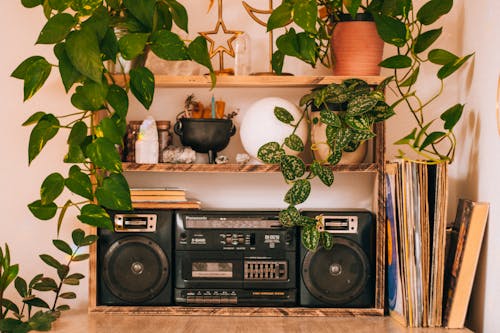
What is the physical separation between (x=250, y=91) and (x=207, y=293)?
0.74 meters

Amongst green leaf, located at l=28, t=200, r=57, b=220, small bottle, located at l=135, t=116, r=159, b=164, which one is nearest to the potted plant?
small bottle, located at l=135, t=116, r=159, b=164

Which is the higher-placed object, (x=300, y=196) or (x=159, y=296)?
(x=300, y=196)

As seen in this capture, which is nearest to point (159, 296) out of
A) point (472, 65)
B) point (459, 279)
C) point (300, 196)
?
point (300, 196)

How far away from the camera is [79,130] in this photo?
1888 mm

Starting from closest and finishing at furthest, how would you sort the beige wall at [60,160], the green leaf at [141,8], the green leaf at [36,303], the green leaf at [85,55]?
the green leaf at [85,55] → the green leaf at [141,8] → the green leaf at [36,303] → the beige wall at [60,160]

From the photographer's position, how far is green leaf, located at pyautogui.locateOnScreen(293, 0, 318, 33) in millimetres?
1893

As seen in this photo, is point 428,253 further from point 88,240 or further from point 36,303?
point 36,303

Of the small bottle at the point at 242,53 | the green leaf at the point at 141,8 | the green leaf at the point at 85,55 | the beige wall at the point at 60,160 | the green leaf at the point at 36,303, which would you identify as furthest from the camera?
the beige wall at the point at 60,160

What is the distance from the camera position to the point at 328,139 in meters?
1.98

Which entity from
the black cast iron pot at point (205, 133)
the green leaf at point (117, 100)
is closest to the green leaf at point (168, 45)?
the green leaf at point (117, 100)

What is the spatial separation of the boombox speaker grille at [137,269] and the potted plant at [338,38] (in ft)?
2.34

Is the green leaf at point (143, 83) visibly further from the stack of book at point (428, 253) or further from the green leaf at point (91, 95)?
the stack of book at point (428, 253)

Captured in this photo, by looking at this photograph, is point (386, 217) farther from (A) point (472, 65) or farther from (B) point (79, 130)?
(B) point (79, 130)

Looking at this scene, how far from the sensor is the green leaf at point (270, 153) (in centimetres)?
200
